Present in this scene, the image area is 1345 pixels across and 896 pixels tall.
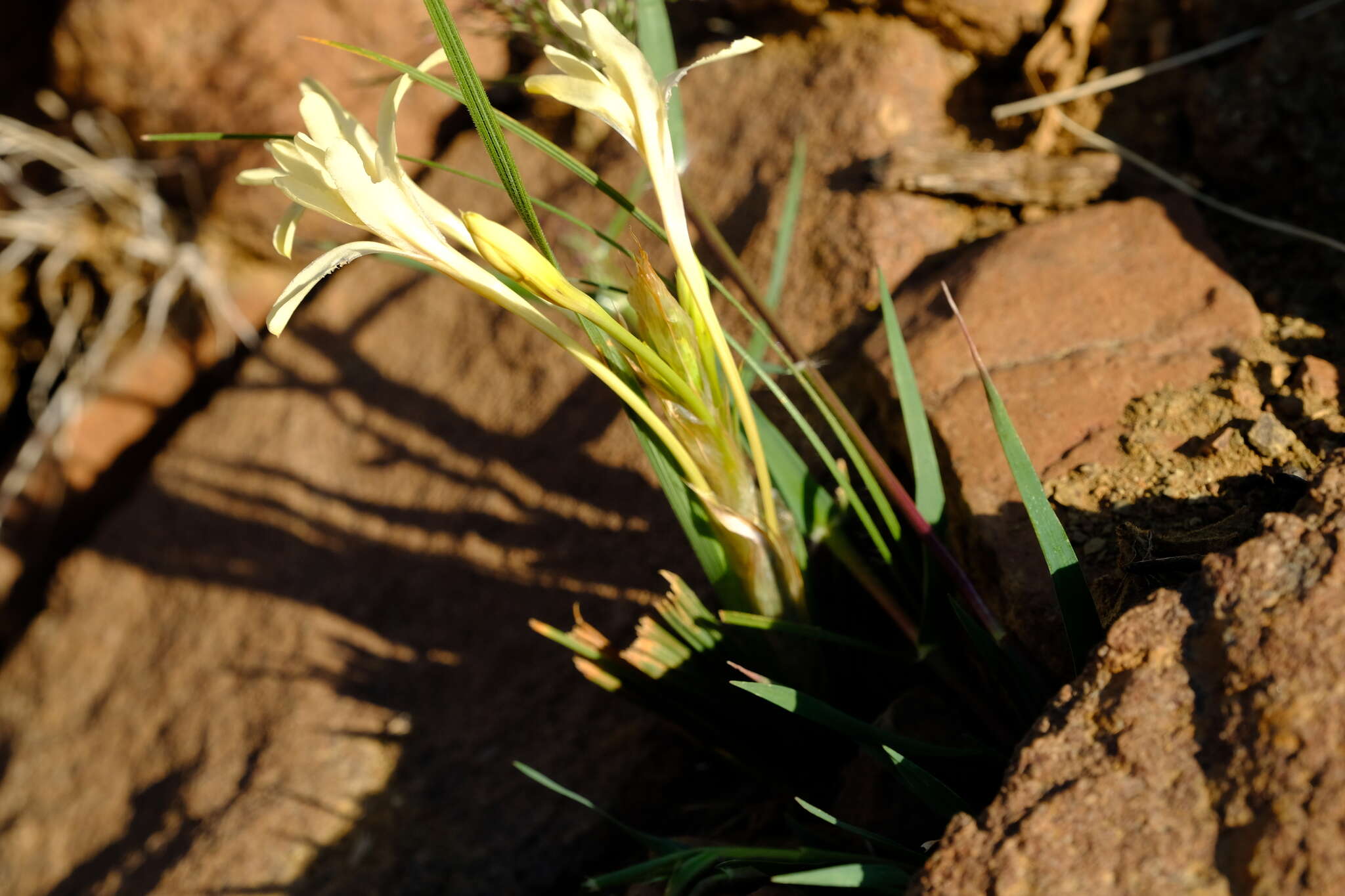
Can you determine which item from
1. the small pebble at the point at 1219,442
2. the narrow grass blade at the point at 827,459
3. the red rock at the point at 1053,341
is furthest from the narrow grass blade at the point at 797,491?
the small pebble at the point at 1219,442

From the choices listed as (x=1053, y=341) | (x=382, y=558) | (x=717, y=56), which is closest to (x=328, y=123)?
(x=717, y=56)

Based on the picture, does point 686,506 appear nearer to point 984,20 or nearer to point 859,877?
point 859,877

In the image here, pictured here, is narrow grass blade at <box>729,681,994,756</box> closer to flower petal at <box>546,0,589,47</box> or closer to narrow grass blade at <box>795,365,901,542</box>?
narrow grass blade at <box>795,365,901,542</box>

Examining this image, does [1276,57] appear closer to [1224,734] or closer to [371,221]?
[1224,734]

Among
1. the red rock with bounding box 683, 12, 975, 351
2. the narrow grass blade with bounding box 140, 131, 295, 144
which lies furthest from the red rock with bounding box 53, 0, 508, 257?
the narrow grass blade with bounding box 140, 131, 295, 144

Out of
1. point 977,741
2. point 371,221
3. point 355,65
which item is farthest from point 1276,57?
point 355,65
